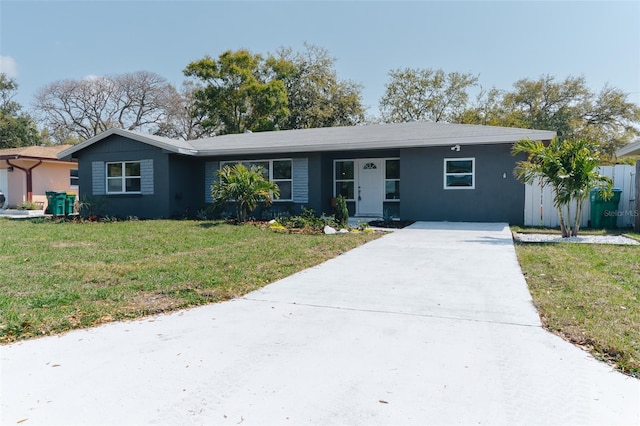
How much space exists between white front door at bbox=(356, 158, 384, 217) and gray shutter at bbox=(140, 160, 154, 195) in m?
7.62

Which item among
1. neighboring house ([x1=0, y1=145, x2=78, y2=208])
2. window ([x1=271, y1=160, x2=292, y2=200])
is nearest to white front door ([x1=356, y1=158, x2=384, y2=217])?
window ([x1=271, y1=160, x2=292, y2=200])

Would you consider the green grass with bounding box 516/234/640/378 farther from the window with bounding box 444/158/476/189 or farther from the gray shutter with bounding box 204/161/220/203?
the gray shutter with bounding box 204/161/220/203

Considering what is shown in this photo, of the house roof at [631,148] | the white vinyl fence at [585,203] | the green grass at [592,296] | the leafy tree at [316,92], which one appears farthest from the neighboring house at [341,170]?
the leafy tree at [316,92]

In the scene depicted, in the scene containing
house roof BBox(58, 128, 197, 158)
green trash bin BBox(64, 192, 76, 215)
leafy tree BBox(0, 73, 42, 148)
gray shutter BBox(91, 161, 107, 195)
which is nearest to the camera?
house roof BBox(58, 128, 197, 158)

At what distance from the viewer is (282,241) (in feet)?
30.3

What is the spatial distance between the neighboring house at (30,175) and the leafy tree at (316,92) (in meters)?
16.3

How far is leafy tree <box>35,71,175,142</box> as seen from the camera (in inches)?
1513

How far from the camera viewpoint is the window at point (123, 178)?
16.1m

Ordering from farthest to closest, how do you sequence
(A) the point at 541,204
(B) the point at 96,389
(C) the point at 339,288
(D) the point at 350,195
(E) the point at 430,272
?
(D) the point at 350,195 < (A) the point at 541,204 < (E) the point at 430,272 < (C) the point at 339,288 < (B) the point at 96,389

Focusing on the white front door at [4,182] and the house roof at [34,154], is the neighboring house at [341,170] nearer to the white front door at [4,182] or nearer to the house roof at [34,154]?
the house roof at [34,154]

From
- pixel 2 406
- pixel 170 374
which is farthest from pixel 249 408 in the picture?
pixel 2 406

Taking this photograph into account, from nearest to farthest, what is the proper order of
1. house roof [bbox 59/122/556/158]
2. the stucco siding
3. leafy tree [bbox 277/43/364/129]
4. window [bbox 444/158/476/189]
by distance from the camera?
1. house roof [bbox 59/122/556/158]
2. window [bbox 444/158/476/189]
3. the stucco siding
4. leafy tree [bbox 277/43/364/129]

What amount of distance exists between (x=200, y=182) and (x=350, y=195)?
19.6 feet

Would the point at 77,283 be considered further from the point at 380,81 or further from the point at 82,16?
the point at 380,81
